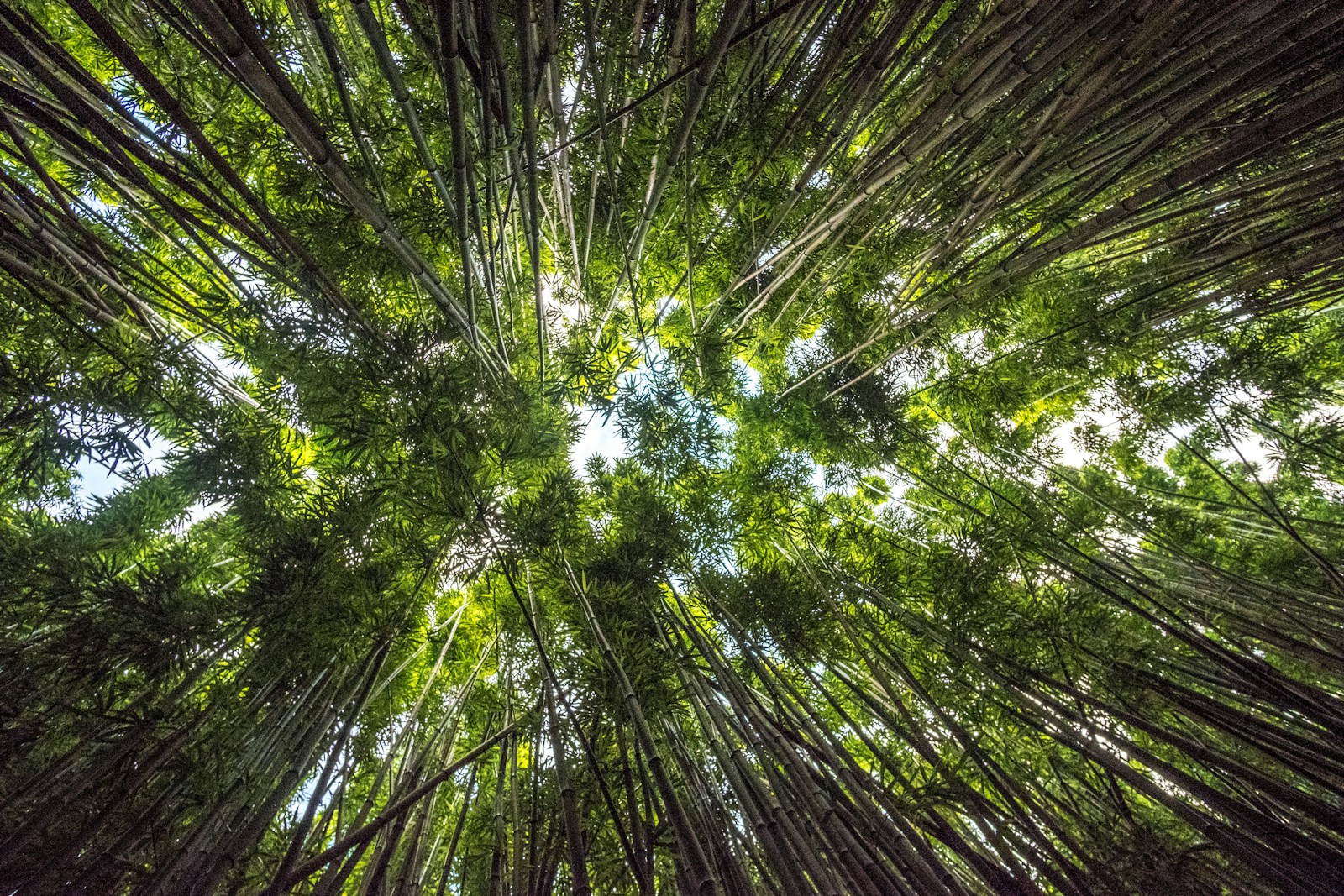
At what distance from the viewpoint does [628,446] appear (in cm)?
343

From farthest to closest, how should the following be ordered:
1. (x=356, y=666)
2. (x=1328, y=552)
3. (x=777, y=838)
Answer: (x=1328, y=552) → (x=356, y=666) → (x=777, y=838)

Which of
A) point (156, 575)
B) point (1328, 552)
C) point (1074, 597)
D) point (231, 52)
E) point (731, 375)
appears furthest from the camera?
point (731, 375)

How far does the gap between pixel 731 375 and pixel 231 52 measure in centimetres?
288

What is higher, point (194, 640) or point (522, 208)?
point (522, 208)

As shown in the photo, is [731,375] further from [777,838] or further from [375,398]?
[777,838]

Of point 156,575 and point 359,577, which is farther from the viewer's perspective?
point 359,577

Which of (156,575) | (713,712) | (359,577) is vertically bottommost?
(713,712)

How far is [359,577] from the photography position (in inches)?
89.8

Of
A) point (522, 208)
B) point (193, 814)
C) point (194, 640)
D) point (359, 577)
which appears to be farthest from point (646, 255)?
point (193, 814)

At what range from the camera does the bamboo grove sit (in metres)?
1.55

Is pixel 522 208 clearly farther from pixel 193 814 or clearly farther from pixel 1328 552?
pixel 1328 552

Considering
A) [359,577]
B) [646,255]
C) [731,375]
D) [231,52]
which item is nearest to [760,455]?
Result: [731,375]

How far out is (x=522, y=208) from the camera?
177 centimetres

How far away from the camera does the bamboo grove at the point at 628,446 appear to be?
5.08ft
